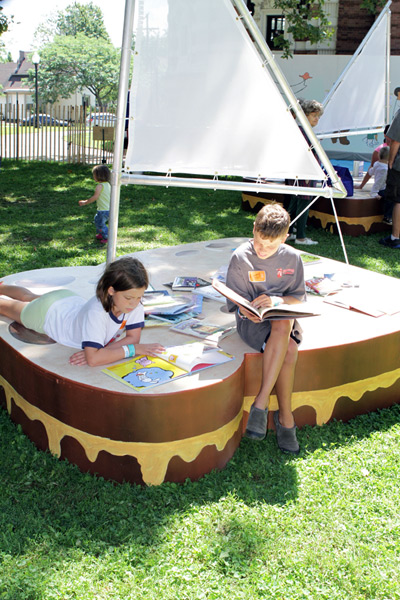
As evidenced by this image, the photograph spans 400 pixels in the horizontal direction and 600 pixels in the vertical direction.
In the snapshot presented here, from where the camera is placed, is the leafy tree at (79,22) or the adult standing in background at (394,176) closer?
the adult standing in background at (394,176)

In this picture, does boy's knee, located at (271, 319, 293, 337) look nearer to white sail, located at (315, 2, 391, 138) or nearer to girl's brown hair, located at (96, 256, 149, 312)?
girl's brown hair, located at (96, 256, 149, 312)

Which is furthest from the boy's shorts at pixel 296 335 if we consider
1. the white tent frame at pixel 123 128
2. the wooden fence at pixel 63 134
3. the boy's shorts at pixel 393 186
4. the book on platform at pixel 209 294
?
the wooden fence at pixel 63 134

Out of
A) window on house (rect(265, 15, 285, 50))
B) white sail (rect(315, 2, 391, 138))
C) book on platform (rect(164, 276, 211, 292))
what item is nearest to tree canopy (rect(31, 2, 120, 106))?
window on house (rect(265, 15, 285, 50))

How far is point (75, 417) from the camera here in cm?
328

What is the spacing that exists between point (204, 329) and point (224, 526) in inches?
57.8

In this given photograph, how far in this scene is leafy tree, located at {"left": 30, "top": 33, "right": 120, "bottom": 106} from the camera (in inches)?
2781

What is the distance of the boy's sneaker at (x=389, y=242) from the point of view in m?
8.52

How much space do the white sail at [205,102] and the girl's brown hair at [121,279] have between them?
1.08 metres

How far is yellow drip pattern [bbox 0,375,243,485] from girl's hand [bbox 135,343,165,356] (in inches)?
23.6

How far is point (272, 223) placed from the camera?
3.63 meters

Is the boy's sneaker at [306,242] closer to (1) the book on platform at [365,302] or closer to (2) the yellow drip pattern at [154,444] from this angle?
(1) the book on platform at [365,302]

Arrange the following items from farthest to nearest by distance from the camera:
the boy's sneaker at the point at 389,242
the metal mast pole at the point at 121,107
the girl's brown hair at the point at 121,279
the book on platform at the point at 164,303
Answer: the boy's sneaker at the point at 389,242 → the book on platform at the point at 164,303 → the metal mast pole at the point at 121,107 → the girl's brown hair at the point at 121,279

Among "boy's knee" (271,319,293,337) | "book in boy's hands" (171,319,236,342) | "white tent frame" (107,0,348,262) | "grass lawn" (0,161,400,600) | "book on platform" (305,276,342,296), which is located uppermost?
"white tent frame" (107,0,348,262)

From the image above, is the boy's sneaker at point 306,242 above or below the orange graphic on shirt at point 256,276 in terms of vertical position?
below
